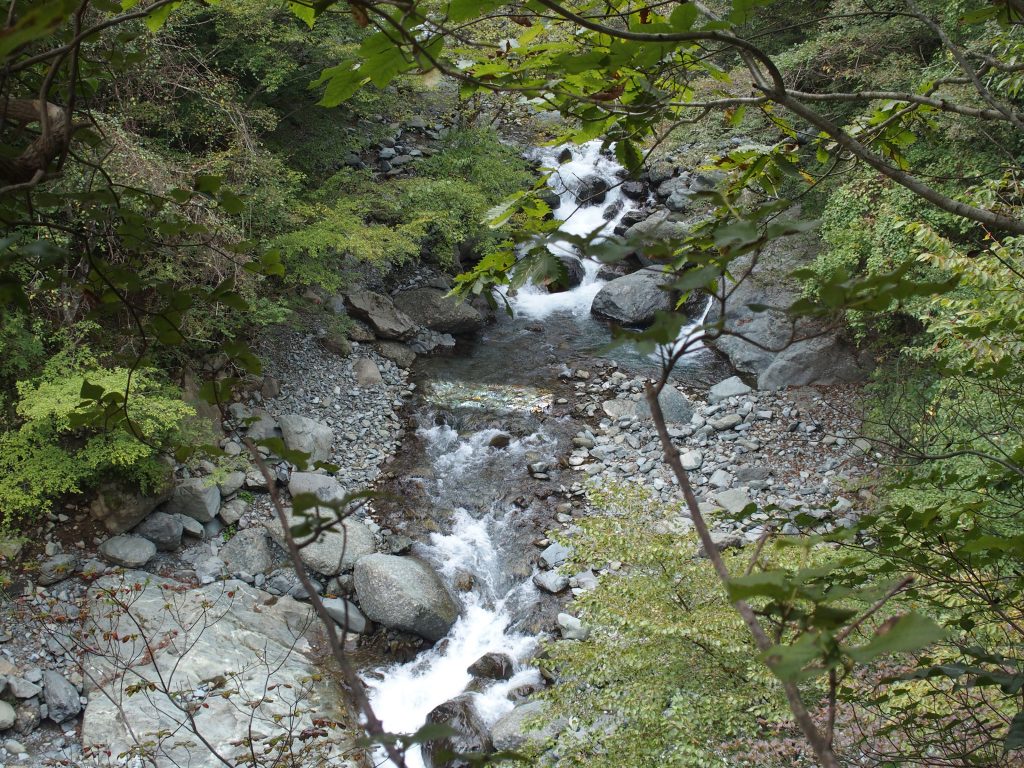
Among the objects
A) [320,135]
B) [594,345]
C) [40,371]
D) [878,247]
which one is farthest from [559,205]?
[40,371]

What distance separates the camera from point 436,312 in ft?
36.4

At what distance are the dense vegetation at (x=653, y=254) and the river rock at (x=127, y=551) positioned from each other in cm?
53

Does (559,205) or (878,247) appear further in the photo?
(559,205)

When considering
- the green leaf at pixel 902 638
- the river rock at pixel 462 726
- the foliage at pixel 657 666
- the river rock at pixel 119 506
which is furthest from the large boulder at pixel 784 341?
the green leaf at pixel 902 638

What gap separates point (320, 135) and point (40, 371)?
5.60m

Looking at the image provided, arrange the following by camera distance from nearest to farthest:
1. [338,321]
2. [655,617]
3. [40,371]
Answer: [655,617] → [40,371] → [338,321]

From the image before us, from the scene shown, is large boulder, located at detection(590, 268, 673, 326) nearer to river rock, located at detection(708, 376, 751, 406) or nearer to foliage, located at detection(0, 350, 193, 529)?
river rock, located at detection(708, 376, 751, 406)

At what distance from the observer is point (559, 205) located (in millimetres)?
13516

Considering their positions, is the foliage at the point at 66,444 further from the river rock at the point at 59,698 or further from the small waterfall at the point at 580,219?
the small waterfall at the point at 580,219

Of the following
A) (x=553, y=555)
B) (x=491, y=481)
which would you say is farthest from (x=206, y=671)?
(x=491, y=481)

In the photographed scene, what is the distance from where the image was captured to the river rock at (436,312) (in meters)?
11.0

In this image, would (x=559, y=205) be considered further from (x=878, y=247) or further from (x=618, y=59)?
(x=618, y=59)

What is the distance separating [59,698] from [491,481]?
176 inches

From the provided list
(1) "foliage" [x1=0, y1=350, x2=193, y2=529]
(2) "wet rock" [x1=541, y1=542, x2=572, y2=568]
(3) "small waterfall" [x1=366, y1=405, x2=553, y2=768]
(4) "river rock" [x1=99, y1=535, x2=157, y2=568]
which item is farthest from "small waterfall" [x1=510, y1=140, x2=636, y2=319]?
(4) "river rock" [x1=99, y1=535, x2=157, y2=568]
